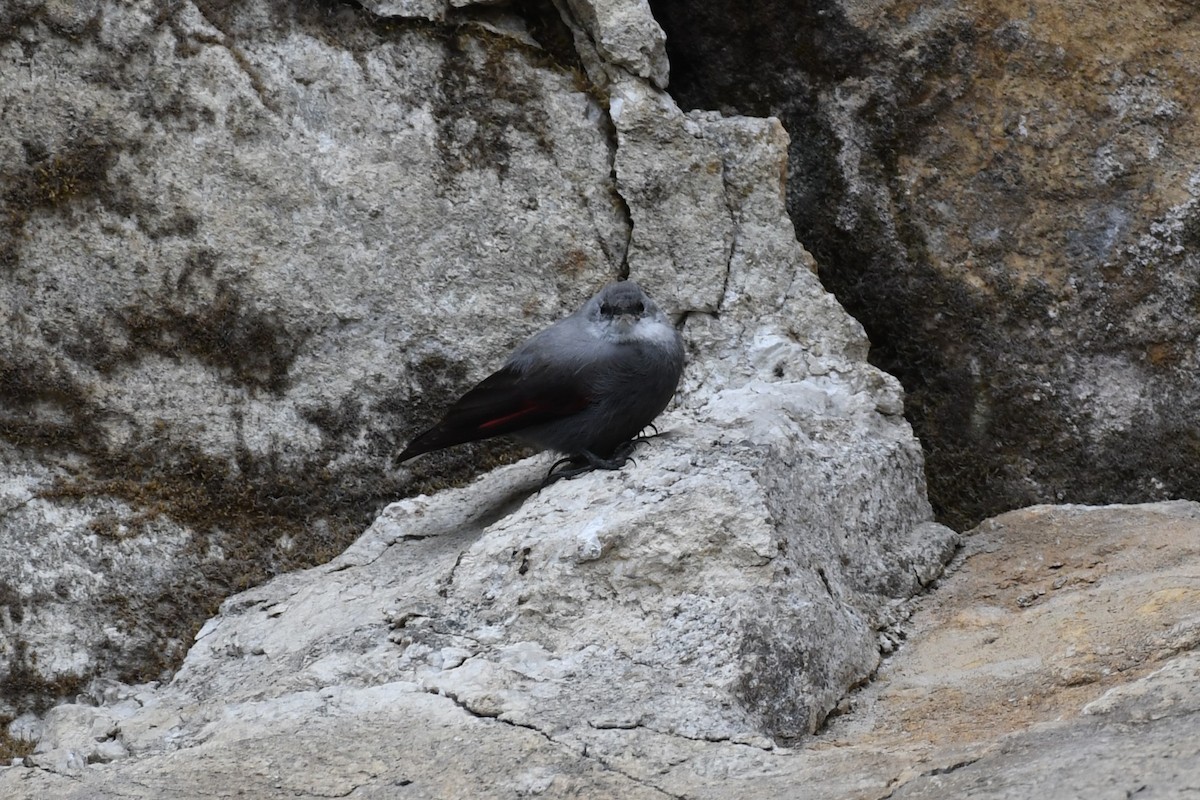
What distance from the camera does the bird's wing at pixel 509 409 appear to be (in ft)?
15.5

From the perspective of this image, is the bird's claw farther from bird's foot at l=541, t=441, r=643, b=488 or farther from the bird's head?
the bird's head

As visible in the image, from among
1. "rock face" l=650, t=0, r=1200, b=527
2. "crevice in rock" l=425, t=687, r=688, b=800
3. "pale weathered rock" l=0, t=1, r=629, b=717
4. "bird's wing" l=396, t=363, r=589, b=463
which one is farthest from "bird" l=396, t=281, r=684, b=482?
"rock face" l=650, t=0, r=1200, b=527

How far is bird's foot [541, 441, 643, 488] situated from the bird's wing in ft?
0.60

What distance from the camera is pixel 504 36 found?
563 centimetres

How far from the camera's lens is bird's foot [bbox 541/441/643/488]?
4.69 meters

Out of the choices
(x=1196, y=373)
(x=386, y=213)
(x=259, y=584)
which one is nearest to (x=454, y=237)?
(x=386, y=213)

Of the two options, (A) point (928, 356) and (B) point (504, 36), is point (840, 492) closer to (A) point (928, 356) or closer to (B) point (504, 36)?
(A) point (928, 356)

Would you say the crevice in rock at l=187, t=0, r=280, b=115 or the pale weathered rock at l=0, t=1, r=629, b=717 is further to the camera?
the crevice in rock at l=187, t=0, r=280, b=115

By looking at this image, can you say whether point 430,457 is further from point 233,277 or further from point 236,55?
point 236,55

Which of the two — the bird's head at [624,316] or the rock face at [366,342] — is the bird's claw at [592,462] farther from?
the bird's head at [624,316]

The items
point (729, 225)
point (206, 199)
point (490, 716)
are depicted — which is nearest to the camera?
point (490, 716)

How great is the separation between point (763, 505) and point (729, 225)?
5.59 feet

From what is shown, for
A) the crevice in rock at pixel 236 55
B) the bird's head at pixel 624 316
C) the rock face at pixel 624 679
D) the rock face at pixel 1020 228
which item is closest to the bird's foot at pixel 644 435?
the rock face at pixel 624 679

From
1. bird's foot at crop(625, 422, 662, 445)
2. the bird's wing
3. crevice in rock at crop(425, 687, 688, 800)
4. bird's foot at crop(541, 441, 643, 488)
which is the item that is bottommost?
crevice in rock at crop(425, 687, 688, 800)
